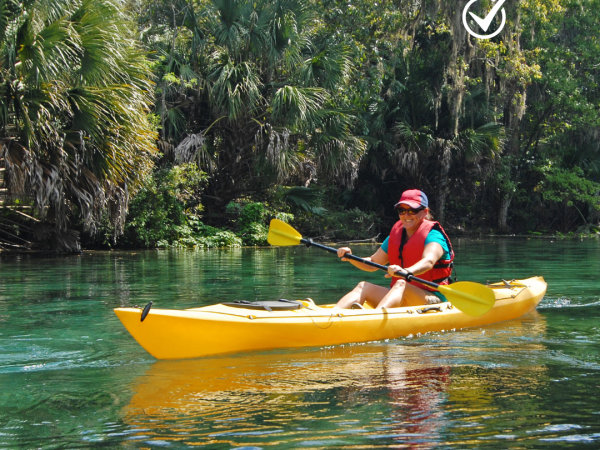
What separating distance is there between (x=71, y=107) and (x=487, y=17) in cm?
1231

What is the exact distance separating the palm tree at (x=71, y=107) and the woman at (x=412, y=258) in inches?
248

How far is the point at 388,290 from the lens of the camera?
20.8 feet

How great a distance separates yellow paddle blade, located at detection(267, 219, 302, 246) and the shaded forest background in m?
4.95

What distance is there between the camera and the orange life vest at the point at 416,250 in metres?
6.17

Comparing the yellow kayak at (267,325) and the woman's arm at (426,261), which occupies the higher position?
the woman's arm at (426,261)

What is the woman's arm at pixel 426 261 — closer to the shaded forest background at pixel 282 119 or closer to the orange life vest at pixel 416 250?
the orange life vest at pixel 416 250

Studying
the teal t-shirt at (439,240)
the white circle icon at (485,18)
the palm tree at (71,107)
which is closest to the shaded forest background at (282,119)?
the palm tree at (71,107)

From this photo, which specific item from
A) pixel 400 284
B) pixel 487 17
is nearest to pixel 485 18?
pixel 487 17

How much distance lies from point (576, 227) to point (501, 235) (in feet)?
11.5

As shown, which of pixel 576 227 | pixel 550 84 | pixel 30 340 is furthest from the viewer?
pixel 576 227

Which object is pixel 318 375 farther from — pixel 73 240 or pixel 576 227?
pixel 576 227

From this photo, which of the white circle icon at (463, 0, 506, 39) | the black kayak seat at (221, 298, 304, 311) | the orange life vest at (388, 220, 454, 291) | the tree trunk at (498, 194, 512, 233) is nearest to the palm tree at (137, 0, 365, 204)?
the white circle icon at (463, 0, 506, 39)

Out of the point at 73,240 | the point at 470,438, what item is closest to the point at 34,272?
the point at 73,240

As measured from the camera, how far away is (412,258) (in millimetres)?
6250
